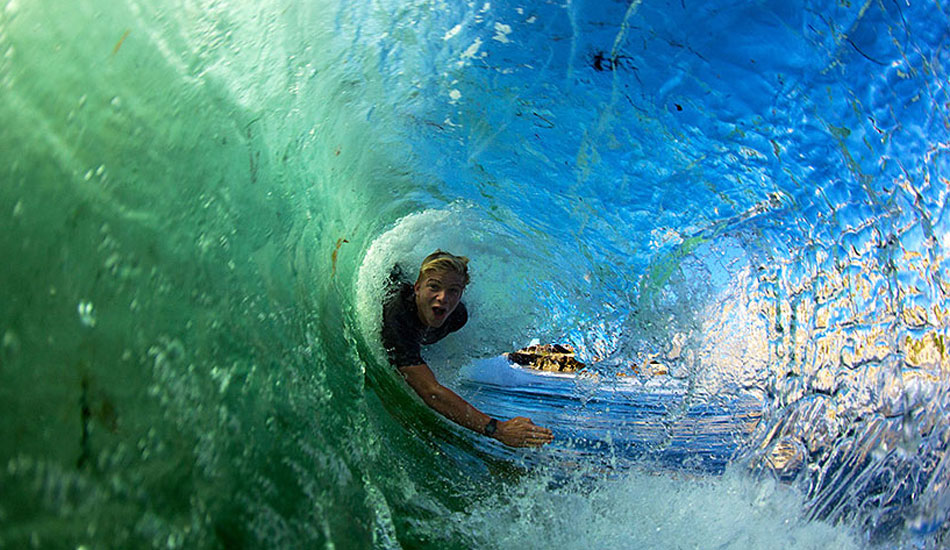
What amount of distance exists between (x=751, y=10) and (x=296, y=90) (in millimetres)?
1524

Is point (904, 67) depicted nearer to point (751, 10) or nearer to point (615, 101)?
point (751, 10)

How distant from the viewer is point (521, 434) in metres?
3.15

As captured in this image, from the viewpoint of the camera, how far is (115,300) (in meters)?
1.02

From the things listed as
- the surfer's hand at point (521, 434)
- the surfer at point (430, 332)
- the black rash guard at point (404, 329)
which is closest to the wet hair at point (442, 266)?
the surfer at point (430, 332)

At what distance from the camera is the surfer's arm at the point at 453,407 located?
9.92ft


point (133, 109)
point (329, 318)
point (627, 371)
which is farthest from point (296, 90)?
point (627, 371)

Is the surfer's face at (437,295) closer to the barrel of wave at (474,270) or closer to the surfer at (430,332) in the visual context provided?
the surfer at (430,332)

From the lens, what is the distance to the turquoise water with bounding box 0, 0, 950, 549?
980mm

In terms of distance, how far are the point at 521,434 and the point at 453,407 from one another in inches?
14.6

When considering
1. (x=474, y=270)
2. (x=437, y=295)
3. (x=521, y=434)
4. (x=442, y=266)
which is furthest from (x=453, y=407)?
(x=474, y=270)

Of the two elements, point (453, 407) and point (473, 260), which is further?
point (473, 260)

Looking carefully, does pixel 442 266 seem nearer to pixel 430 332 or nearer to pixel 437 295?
pixel 437 295

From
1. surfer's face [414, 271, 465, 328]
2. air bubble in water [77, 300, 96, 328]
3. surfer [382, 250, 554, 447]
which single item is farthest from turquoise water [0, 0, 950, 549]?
surfer's face [414, 271, 465, 328]

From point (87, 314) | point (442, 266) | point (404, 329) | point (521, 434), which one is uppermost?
point (87, 314)
